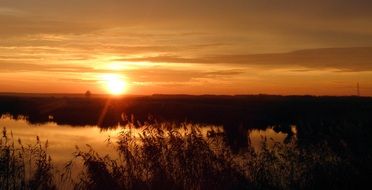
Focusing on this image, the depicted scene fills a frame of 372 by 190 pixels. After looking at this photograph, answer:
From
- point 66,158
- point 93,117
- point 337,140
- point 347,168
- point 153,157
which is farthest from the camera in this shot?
point 93,117

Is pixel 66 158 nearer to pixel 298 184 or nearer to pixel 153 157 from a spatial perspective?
pixel 153 157

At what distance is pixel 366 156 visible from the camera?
532 inches

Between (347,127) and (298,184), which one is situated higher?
(347,127)

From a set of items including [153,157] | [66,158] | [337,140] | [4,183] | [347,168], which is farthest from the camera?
[66,158]

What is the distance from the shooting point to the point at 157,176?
14.6m

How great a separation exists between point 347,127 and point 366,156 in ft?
7.63

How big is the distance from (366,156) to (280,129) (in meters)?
31.2

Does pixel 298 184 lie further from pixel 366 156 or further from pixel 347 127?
pixel 347 127

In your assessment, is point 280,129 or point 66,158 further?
point 280,129

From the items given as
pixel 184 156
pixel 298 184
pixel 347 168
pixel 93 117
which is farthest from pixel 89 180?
Result: pixel 93 117

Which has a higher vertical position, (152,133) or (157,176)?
(152,133)

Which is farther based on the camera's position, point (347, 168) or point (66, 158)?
point (66, 158)

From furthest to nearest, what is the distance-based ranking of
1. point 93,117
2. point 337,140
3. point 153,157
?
→ point 93,117
point 337,140
point 153,157

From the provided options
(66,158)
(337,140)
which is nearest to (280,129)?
(66,158)
